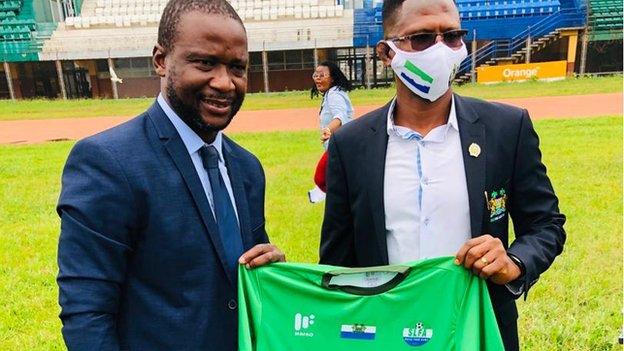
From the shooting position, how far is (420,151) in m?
1.87

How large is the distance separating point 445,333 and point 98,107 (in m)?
25.6

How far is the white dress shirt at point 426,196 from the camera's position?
1.82 m

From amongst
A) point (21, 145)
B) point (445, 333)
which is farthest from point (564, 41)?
point (445, 333)

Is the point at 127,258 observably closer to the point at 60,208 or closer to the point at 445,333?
the point at 60,208

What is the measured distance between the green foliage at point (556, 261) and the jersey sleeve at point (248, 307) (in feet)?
8.43

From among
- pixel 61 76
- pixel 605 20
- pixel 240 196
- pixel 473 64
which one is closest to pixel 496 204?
pixel 240 196

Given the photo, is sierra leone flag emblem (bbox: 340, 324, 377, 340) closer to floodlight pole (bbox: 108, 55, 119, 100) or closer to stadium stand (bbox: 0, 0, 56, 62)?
floodlight pole (bbox: 108, 55, 119, 100)

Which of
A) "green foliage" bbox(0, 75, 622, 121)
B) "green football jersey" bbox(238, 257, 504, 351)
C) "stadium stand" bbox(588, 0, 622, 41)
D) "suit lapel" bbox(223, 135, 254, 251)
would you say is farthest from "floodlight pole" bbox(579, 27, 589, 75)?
"suit lapel" bbox(223, 135, 254, 251)

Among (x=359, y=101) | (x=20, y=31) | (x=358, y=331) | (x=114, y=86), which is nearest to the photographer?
(x=358, y=331)

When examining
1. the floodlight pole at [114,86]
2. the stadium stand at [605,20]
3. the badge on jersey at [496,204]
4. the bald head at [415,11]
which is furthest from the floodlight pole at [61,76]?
the badge on jersey at [496,204]

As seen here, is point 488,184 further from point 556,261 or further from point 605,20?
point 605,20

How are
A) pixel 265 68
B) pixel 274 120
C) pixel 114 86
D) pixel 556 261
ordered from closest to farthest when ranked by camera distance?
pixel 556 261, pixel 274 120, pixel 265 68, pixel 114 86

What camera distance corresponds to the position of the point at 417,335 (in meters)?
1.72

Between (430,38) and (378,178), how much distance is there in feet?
1.79
